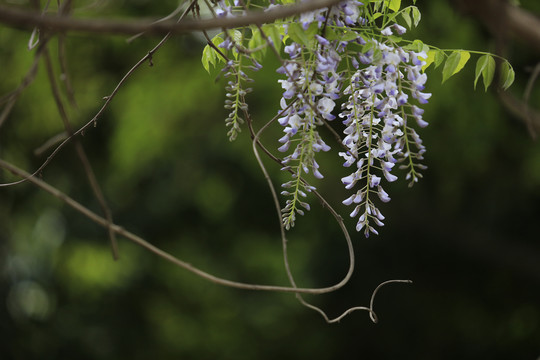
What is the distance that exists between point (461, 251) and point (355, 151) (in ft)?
10.0

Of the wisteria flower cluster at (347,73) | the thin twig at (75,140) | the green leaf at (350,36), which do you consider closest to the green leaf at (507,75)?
the wisteria flower cluster at (347,73)

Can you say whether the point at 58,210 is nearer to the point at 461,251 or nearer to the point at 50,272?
the point at 50,272

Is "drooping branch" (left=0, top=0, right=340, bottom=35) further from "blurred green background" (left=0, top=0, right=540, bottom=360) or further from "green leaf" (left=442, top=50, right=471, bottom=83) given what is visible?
"blurred green background" (left=0, top=0, right=540, bottom=360)

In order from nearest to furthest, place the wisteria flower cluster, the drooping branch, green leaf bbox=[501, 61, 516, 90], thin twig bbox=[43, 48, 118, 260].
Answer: the drooping branch → thin twig bbox=[43, 48, 118, 260] → the wisteria flower cluster → green leaf bbox=[501, 61, 516, 90]

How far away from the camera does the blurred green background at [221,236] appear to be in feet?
11.8

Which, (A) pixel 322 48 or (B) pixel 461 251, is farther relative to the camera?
(B) pixel 461 251

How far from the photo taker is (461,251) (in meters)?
3.70

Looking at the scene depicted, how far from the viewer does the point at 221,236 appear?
13.8 feet

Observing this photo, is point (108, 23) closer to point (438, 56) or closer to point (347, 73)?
point (347, 73)

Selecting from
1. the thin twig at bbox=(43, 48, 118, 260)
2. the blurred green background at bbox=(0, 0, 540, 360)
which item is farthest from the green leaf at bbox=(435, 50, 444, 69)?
the blurred green background at bbox=(0, 0, 540, 360)

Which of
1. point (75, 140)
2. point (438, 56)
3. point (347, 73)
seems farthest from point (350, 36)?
point (75, 140)

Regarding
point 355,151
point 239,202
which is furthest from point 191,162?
point 355,151

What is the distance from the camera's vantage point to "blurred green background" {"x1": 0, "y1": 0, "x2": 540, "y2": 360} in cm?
359

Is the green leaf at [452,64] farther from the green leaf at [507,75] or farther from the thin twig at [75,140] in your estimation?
the thin twig at [75,140]
